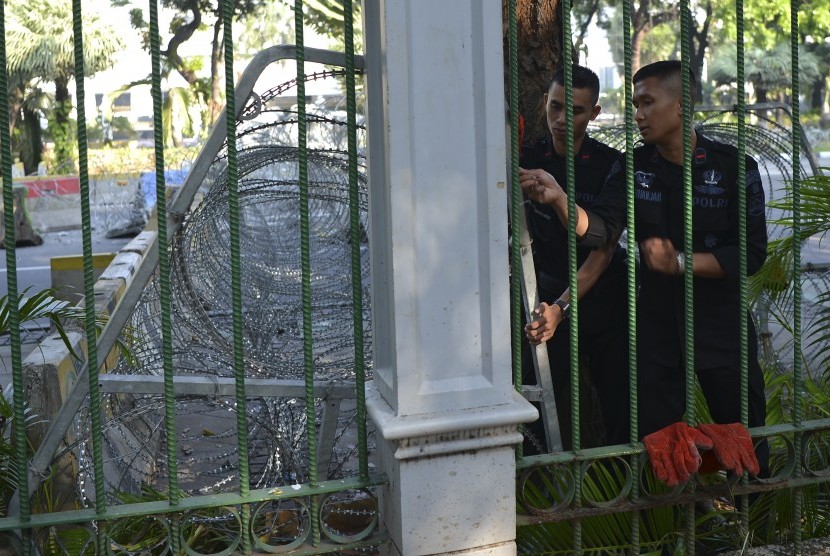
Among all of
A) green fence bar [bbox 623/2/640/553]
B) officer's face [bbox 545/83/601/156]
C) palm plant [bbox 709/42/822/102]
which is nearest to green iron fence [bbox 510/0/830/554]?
green fence bar [bbox 623/2/640/553]

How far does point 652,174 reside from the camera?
143 inches

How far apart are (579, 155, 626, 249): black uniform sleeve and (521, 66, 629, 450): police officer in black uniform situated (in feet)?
1.53

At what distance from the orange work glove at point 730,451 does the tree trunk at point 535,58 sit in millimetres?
1833

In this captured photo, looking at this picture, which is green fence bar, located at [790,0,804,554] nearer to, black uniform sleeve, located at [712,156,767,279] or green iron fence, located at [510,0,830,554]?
green iron fence, located at [510,0,830,554]

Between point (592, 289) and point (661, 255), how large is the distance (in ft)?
2.27

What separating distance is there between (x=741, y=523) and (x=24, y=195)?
19076 millimetres

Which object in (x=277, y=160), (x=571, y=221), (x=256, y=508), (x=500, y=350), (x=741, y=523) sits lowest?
(x=741, y=523)

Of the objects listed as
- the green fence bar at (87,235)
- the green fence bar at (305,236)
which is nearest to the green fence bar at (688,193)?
the green fence bar at (305,236)

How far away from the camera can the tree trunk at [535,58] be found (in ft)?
15.3

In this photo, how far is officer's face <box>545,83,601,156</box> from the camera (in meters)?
4.06

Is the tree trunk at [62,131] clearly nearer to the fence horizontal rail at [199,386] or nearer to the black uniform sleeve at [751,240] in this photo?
the fence horizontal rail at [199,386]

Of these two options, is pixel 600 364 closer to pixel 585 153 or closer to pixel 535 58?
pixel 585 153

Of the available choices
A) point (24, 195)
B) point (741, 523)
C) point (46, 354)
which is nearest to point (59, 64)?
point (24, 195)

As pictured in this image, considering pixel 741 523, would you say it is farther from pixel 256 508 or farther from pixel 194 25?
pixel 194 25
